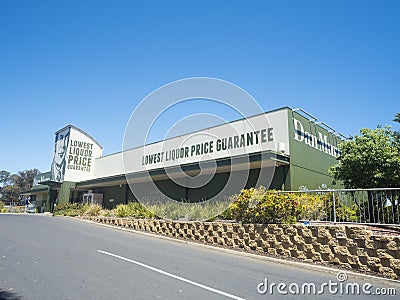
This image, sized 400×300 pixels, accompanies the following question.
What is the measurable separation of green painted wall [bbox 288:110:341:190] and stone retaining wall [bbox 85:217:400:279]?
Result: 6.11 meters

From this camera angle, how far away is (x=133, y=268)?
7.36m

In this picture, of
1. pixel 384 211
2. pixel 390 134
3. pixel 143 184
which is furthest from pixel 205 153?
pixel 384 211

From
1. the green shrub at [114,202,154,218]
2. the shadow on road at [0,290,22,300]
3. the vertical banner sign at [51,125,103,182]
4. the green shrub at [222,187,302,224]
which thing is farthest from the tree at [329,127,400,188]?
the vertical banner sign at [51,125,103,182]

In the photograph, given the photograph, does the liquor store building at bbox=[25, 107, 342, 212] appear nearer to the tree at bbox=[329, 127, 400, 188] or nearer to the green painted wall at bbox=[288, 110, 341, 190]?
the green painted wall at bbox=[288, 110, 341, 190]

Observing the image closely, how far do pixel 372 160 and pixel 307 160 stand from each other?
5257mm

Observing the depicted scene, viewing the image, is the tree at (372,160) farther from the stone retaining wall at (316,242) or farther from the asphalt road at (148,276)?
the asphalt road at (148,276)

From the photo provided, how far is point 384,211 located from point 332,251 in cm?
199

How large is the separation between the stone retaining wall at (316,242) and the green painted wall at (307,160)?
6.11 metres

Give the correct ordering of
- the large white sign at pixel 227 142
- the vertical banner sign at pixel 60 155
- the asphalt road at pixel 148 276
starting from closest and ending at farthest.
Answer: the asphalt road at pixel 148 276, the large white sign at pixel 227 142, the vertical banner sign at pixel 60 155

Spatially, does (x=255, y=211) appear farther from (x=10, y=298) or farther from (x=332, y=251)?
(x=10, y=298)

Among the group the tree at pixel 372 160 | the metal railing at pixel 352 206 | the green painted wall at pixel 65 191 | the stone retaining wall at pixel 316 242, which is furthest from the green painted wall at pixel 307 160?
the green painted wall at pixel 65 191

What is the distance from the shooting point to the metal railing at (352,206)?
29.3ft

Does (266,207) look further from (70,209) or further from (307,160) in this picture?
(70,209)

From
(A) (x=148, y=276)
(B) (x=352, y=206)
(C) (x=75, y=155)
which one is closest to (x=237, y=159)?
(B) (x=352, y=206)
